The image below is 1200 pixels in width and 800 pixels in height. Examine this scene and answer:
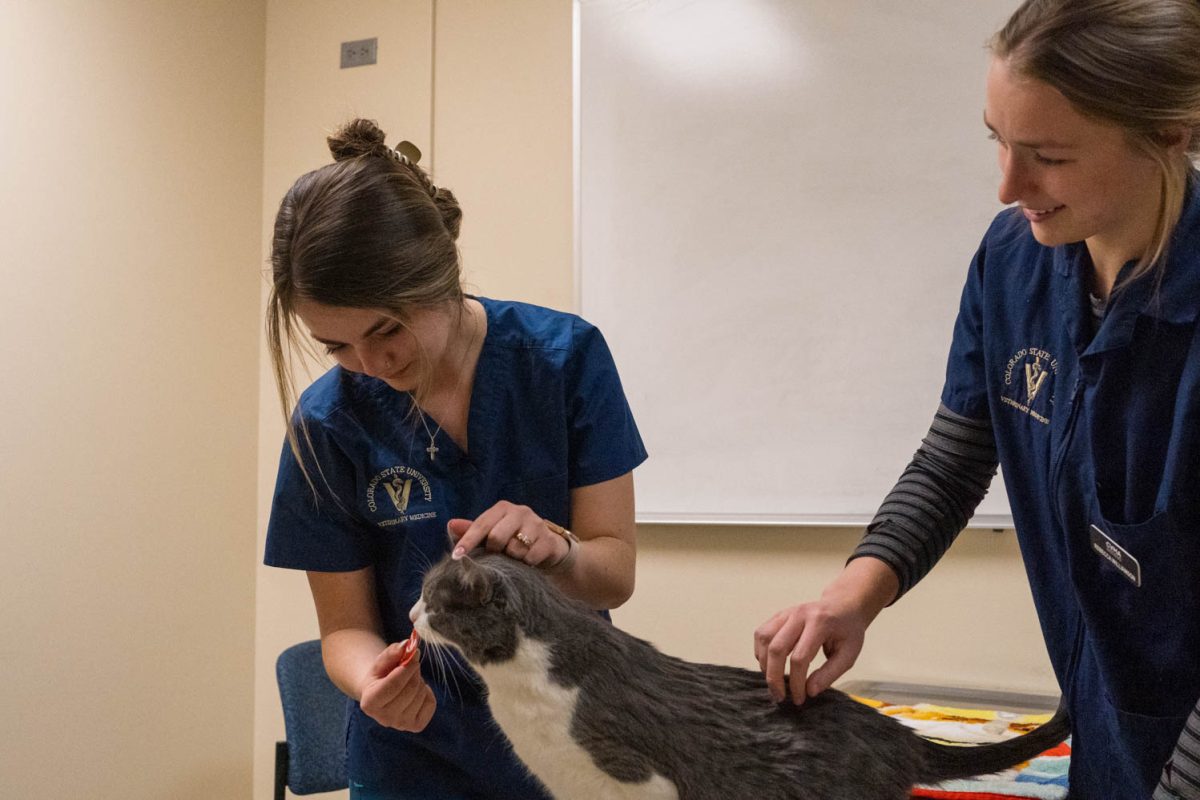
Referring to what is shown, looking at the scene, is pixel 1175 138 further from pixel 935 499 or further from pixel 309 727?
pixel 309 727

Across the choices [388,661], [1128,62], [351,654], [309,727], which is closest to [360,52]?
[309,727]

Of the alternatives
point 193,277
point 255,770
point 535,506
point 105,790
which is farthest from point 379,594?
point 255,770

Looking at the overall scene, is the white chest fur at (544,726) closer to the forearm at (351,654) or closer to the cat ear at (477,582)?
the cat ear at (477,582)

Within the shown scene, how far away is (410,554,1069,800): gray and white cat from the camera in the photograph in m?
0.99

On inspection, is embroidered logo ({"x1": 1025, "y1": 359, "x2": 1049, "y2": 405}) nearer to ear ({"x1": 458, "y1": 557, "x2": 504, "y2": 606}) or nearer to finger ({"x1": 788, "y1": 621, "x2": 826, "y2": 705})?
finger ({"x1": 788, "y1": 621, "x2": 826, "y2": 705})

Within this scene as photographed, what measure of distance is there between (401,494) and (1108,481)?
0.86 meters

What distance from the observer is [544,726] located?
1.07m

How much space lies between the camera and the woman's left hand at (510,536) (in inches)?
45.6

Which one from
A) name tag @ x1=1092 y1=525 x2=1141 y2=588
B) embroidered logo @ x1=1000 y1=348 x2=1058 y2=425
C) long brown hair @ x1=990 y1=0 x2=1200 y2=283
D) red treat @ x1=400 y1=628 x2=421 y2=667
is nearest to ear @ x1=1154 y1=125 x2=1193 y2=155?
long brown hair @ x1=990 y1=0 x2=1200 y2=283

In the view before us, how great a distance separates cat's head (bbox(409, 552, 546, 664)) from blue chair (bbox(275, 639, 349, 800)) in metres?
1.41

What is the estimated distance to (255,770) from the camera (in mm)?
3252

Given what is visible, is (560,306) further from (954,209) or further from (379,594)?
(379,594)

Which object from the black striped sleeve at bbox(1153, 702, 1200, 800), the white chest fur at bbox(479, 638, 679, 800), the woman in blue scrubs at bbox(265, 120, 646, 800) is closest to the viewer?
the black striped sleeve at bbox(1153, 702, 1200, 800)

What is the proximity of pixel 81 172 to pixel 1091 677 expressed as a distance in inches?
108
